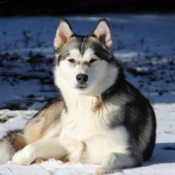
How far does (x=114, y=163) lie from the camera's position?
4754mm

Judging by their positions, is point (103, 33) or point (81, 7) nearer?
point (103, 33)

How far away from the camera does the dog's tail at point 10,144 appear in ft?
17.6

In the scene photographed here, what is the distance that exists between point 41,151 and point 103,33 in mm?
1208

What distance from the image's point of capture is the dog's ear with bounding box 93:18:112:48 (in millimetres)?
5234

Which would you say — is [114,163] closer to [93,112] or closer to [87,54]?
[93,112]

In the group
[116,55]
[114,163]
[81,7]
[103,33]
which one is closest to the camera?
[114,163]

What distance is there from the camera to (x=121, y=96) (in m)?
5.18

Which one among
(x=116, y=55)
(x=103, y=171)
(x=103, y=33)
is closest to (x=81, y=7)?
(x=116, y=55)

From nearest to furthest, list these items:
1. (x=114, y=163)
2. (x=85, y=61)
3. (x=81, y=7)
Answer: (x=114, y=163) → (x=85, y=61) → (x=81, y=7)

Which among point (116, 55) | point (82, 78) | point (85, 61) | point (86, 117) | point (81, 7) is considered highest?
point (85, 61)

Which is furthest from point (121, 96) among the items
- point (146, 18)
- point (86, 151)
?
point (146, 18)

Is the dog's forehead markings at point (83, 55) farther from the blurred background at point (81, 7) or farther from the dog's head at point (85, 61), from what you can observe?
the blurred background at point (81, 7)

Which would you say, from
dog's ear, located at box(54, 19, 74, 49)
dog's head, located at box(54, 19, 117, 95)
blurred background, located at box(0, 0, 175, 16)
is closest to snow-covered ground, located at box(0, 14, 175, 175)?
dog's head, located at box(54, 19, 117, 95)

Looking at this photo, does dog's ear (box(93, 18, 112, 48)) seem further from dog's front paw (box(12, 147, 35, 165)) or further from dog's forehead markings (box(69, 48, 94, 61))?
dog's front paw (box(12, 147, 35, 165))
